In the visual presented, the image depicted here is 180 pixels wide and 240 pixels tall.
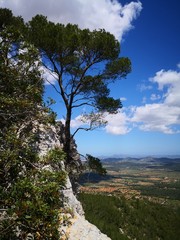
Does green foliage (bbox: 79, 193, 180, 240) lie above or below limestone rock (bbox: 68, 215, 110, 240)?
below

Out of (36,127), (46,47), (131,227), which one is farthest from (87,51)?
(131,227)

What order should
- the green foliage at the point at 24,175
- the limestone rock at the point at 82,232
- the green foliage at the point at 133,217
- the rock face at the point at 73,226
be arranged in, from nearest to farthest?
the green foliage at the point at 24,175
the rock face at the point at 73,226
the limestone rock at the point at 82,232
the green foliage at the point at 133,217

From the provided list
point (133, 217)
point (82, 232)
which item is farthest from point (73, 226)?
point (133, 217)

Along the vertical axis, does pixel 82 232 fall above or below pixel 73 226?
below

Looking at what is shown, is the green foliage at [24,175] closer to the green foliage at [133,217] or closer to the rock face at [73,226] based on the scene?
the rock face at [73,226]

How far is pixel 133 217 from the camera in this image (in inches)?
1649

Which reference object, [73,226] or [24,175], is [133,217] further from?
[24,175]

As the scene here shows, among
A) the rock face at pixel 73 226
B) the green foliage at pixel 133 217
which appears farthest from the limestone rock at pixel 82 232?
the green foliage at pixel 133 217

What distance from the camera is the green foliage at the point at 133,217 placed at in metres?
37.8

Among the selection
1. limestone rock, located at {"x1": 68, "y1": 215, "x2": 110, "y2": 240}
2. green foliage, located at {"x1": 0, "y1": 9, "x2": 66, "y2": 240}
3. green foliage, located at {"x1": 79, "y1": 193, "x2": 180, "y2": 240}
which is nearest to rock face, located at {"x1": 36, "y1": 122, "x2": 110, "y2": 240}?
limestone rock, located at {"x1": 68, "y1": 215, "x2": 110, "y2": 240}

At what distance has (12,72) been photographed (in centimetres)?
1111

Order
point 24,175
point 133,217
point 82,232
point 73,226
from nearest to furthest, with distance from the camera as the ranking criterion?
point 24,175, point 82,232, point 73,226, point 133,217

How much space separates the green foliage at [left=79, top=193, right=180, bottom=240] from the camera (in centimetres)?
3784

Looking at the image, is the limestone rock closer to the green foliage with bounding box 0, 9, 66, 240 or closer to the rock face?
the rock face
